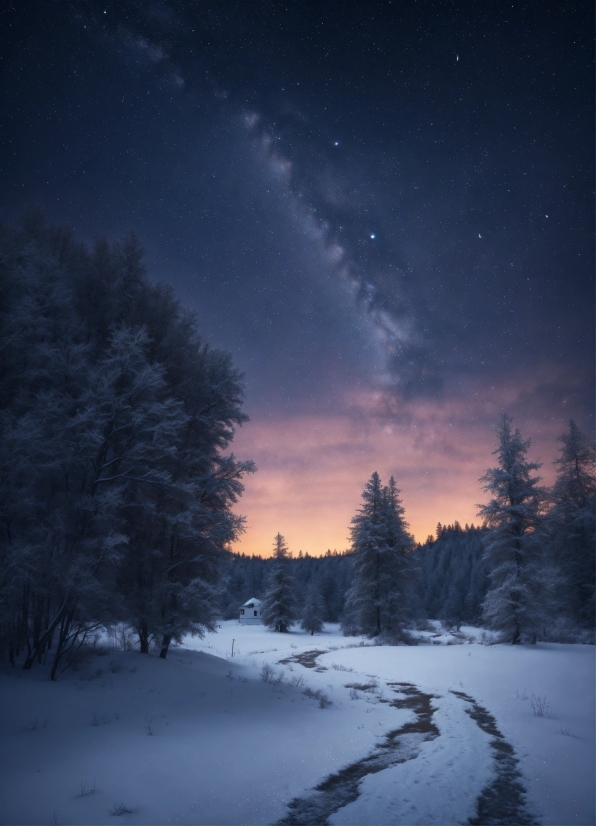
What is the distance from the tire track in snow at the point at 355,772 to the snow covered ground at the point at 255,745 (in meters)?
0.09

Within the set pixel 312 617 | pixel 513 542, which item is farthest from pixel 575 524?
pixel 312 617

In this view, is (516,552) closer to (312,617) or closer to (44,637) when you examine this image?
(44,637)

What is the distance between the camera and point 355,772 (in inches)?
291

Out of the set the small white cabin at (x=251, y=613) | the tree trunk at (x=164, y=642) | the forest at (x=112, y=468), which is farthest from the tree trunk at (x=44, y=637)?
the small white cabin at (x=251, y=613)

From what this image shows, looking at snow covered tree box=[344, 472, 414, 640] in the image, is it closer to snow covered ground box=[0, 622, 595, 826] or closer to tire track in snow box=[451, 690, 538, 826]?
snow covered ground box=[0, 622, 595, 826]

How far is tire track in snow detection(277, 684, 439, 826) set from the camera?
19.4 ft

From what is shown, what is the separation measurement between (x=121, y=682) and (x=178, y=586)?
3.33 meters

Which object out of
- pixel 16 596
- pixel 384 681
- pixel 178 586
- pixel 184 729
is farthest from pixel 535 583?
pixel 16 596

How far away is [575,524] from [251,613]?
58.0m

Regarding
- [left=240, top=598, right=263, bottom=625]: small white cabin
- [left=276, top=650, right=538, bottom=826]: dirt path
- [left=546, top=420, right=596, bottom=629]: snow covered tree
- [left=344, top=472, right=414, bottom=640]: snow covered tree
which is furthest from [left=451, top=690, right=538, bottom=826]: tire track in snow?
[left=240, top=598, right=263, bottom=625]: small white cabin

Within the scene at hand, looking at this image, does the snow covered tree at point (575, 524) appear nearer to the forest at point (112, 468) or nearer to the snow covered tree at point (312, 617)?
the forest at point (112, 468)

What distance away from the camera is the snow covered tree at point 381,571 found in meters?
31.8

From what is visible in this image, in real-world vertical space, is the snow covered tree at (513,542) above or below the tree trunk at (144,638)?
above

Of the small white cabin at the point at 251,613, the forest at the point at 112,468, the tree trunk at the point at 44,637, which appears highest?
the forest at the point at 112,468
